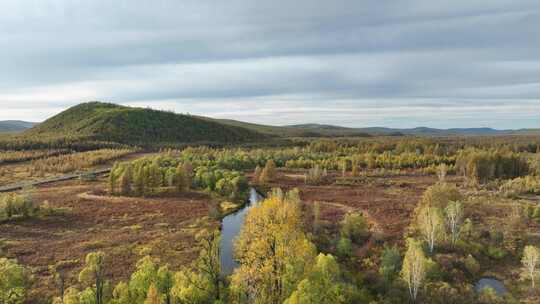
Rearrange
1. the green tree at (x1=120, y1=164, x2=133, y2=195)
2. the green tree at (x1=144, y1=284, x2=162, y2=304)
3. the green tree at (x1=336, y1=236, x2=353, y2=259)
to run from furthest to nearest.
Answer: the green tree at (x1=120, y1=164, x2=133, y2=195) → the green tree at (x1=336, y1=236, x2=353, y2=259) → the green tree at (x1=144, y1=284, x2=162, y2=304)

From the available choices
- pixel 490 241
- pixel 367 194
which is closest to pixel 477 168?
pixel 367 194

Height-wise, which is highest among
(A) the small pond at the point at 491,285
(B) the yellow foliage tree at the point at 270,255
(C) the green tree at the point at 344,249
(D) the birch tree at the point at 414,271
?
(B) the yellow foliage tree at the point at 270,255

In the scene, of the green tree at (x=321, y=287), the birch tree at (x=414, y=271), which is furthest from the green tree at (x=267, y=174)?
the birch tree at (x=414, y=271)

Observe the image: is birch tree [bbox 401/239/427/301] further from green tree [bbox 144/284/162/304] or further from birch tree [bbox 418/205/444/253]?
Result: green tree [bbox 144/284/162/304]

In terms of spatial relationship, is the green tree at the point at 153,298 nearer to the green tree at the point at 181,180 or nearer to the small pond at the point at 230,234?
the small pond at the point at 230,234

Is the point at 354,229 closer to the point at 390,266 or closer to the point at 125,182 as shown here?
the point at 390,266

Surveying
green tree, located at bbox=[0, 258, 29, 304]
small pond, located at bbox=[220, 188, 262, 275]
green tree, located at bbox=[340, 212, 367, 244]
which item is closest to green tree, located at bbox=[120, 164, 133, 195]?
small pond, located at bbox=[220, 188, 262, 275]
